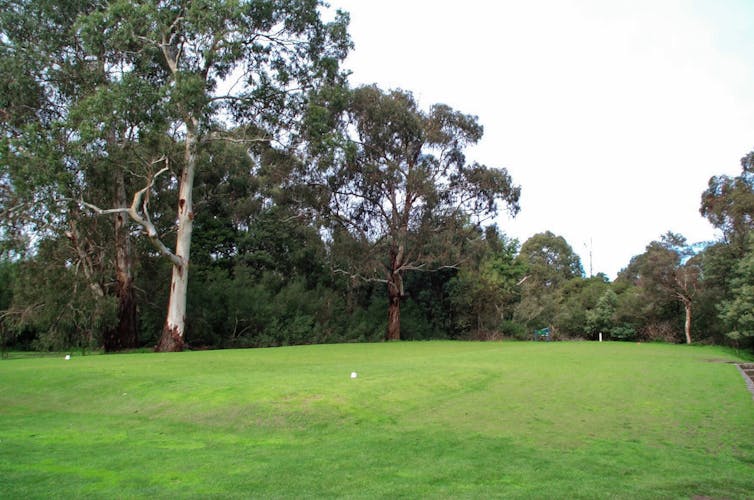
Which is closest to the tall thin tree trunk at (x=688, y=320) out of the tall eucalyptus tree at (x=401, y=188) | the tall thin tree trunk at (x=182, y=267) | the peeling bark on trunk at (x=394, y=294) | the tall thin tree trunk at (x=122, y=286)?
the tall eucalyptus tree at (x=401, y=188)

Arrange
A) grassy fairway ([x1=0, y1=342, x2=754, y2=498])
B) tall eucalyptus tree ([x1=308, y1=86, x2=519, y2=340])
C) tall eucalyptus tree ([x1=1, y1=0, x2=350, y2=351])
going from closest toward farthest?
1. grassy fairway ([x1=0, y1=342, x2=754, y2=498])
2. tall eucalyptus tree ([x1=1, y1=0, x2=350, y2=351])
3. tall eucalyptus tree ([x1=308, y1=86, x2=519, y2=340])

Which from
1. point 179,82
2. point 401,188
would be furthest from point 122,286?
point 401,188

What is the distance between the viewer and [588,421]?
6.97m

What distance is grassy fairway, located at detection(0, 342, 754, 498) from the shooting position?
4418mm

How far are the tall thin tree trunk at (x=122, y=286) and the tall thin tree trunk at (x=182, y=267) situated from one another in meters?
1.75

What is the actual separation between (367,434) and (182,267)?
600 inches

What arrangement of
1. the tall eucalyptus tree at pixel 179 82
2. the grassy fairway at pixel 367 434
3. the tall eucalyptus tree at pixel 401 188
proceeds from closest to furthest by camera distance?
the grassy fairway at pixel 367 434 → the tall eucalyptus tree at pixel 179 82 → the tall eucalyptus tree at pixel 401 188

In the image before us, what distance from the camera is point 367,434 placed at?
6.34 meters

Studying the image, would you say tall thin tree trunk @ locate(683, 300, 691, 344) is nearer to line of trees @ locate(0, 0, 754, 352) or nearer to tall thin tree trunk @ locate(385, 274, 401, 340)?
line of trees @ locate(0, 0, 754, 352)

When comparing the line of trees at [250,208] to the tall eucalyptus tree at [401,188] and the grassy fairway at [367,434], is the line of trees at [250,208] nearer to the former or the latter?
the tall eucalyptus tree at [401,188]

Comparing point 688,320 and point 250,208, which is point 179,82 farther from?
point 688,320

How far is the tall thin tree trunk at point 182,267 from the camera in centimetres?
1956

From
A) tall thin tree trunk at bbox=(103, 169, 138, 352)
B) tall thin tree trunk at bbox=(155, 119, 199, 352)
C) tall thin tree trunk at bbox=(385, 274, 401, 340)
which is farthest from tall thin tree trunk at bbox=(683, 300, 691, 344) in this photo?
tall thin tree trunk at bbox=(103, 169, 138, 352)

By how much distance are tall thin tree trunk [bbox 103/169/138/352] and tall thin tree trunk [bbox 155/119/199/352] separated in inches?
69.1
